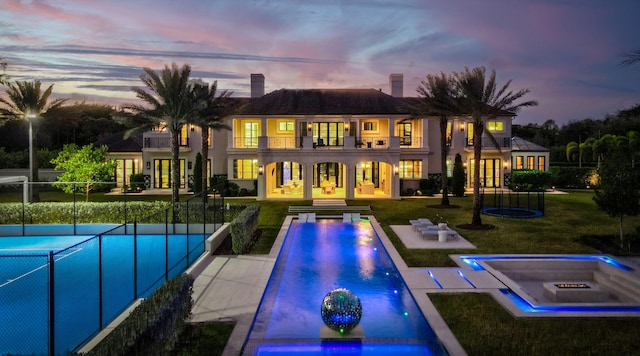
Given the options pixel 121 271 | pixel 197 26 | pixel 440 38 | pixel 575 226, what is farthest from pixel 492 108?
pixel 197 26

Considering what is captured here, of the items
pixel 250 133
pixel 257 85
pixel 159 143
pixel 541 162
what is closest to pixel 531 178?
pixel 541 162

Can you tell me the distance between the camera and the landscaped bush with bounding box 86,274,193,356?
6.13 metres

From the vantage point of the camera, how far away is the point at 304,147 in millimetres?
33188

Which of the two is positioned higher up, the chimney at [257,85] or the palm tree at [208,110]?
the chimney at [257,85]

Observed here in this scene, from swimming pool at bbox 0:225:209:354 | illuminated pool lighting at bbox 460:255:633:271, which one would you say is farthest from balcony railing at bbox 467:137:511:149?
swimming pool at bbox 0:225:209:354

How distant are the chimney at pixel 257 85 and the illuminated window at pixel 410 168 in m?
14.8

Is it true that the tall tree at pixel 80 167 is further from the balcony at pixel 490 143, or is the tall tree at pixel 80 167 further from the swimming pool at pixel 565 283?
the balcony at pixel 490 143

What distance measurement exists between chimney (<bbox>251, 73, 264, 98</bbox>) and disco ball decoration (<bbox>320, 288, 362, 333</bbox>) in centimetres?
3460

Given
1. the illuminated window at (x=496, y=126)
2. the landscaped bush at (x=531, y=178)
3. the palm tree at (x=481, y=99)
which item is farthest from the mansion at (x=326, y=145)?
the palm tree at (x=481, y=99)

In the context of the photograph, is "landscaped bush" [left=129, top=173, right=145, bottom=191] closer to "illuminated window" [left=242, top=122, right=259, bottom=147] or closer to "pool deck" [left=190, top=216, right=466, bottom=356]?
"illuminated window" [left=242, top=122, right=259, bottom=147]

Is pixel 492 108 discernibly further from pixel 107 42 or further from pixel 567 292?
pixel 107 42

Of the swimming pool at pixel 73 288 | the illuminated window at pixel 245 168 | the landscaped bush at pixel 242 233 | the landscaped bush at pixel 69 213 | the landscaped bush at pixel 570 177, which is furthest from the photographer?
the landscaped bush at pixel 570 177

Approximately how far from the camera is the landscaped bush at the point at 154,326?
20.1 feet

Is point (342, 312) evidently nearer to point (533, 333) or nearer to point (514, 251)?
point (533, 333)
